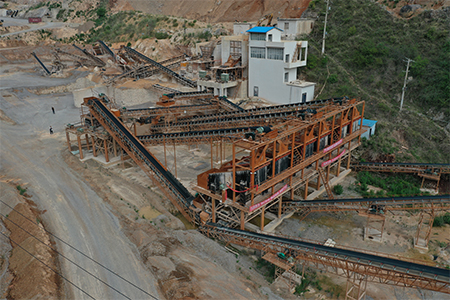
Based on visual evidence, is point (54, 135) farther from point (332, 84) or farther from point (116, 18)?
point (116, 18)

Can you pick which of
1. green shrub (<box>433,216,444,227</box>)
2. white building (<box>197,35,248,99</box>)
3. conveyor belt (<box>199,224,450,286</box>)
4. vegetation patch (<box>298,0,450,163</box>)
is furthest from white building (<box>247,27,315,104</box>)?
conveyor belt (<box>199,224,450,286</box>)

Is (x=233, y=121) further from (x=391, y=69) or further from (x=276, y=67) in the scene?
(x=391, y=69)

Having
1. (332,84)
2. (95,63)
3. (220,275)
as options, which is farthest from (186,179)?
(95,63)

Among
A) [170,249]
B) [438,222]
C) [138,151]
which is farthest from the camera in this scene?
[138,151]

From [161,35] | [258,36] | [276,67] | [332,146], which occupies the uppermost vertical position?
[161,35]

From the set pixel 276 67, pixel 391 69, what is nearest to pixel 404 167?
pixel 391 69

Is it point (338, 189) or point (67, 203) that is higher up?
point (67, 203)

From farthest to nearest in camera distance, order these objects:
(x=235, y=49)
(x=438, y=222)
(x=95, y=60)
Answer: (x=95, y=60) < (x=235, y=49) < (x=438, y=222)

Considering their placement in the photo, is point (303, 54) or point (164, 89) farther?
point (164, 89)
